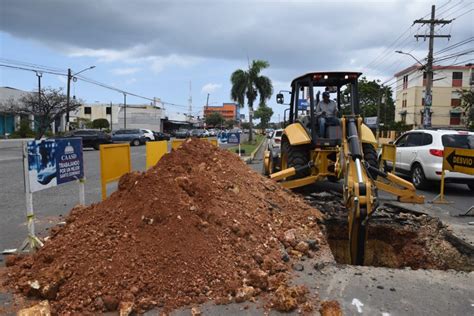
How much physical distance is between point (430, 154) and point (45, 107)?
4353 centimetres

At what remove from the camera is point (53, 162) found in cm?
621

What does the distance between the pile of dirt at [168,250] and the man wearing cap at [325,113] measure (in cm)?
292

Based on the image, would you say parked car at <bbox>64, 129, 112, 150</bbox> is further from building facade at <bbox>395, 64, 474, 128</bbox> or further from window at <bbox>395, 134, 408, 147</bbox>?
building facade at <bbox>395, 64, 474, 128</bbox>

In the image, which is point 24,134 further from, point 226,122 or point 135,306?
point 226,122

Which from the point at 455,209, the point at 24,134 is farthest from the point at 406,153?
the point at 24,134

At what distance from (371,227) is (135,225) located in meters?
4.01

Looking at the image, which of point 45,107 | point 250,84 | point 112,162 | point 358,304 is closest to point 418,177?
point 112,162

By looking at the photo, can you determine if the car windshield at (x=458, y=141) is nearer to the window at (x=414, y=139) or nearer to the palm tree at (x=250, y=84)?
the window at (x=414, y=139)

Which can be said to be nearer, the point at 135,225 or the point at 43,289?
the point at 43,289

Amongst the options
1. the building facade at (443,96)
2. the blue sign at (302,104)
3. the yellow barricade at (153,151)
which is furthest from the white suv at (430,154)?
the building facade at (443,96)

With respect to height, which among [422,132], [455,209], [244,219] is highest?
[422,132]

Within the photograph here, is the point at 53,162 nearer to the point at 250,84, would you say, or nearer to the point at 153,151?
the point at 153,151

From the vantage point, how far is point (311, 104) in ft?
28.9

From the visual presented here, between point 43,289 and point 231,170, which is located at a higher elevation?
point 231,170
